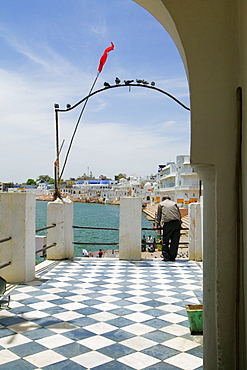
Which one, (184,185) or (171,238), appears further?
A: (184,185)

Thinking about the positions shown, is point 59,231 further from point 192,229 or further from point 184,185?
point 184,185

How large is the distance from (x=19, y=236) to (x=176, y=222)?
403cm

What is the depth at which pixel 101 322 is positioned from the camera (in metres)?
4.68

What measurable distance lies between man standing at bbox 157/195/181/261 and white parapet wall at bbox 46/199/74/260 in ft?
7.27

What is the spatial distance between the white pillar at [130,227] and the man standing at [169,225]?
57 cm

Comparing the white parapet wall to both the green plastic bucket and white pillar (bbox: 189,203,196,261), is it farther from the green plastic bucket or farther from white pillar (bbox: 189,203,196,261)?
the green plastic bucket

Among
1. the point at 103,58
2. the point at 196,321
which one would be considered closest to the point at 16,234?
the point at 196,321

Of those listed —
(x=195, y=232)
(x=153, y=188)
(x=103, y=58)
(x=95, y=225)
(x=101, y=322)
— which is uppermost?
(x=103, y=58)

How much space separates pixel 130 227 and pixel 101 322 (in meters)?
4.66

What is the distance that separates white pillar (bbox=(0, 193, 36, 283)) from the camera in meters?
6.65

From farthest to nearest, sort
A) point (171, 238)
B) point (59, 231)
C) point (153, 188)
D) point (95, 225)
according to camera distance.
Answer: point (153, 188) < point (95, 225) < point (171, 238) < point (59, 231)

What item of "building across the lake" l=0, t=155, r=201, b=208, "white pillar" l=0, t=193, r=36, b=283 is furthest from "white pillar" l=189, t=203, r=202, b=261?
"white pillar" l=0, t=193, r=36, b=283

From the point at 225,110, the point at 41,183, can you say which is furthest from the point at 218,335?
the point at 41,183

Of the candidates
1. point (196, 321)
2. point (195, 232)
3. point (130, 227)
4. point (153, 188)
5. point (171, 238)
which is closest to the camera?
point (196, 321)
